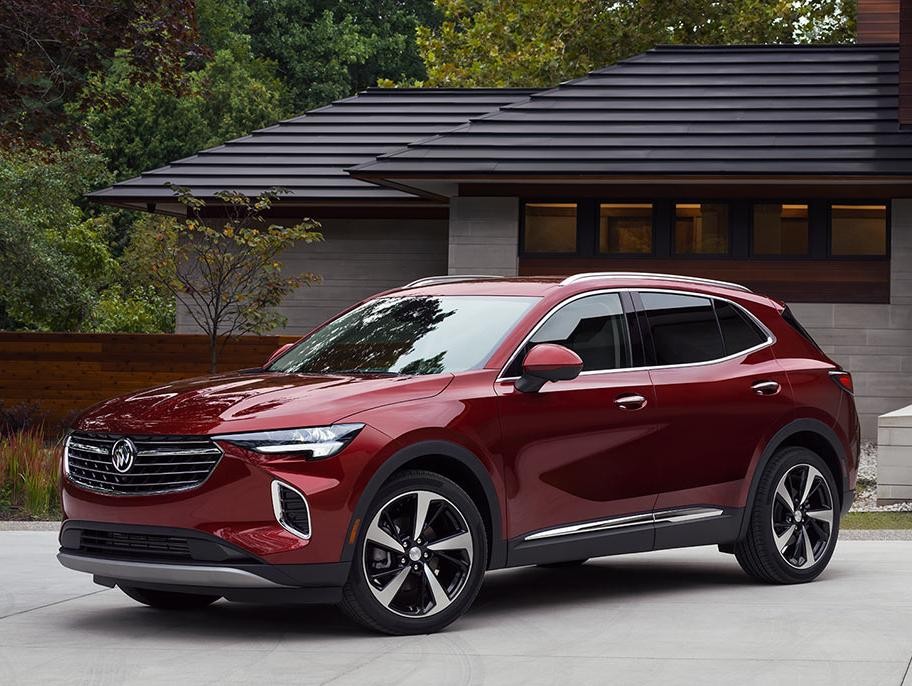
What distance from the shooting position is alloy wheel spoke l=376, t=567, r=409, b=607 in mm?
7965

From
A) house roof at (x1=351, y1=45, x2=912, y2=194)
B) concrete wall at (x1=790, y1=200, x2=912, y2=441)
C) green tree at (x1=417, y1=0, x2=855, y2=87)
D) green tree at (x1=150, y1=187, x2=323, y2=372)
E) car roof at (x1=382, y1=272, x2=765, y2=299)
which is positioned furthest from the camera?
green tree at (x1=417, y1=0, x2=855, y2=87)

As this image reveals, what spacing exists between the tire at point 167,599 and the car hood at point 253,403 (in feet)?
3.67

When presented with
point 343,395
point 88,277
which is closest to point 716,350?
point 343,395

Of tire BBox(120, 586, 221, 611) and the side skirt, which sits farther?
tire BBox(120, 586, 221, 611)

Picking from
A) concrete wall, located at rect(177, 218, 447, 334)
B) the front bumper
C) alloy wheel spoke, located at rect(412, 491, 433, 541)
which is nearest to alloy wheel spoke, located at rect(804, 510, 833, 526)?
alloy wheel spoke, located at rect(412, 491, 433, 541)

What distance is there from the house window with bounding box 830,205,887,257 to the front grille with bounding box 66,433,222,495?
15395 mm

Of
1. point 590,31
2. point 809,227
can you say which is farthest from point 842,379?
point 590,31

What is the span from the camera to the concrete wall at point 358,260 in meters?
24.9

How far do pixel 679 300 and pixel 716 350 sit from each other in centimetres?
37

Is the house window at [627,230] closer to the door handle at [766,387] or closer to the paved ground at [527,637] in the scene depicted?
the paved ground at [527,637]

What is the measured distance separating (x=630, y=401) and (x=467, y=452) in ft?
4.09

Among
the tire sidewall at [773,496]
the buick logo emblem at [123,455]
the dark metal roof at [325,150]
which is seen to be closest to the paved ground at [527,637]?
the tire sidewall at [773,496]

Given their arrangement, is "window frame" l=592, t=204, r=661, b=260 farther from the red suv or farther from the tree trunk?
the red suv

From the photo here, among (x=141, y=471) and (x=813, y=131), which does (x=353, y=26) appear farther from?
(x=141, y=471)
